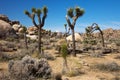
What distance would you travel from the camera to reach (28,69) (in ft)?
26.7

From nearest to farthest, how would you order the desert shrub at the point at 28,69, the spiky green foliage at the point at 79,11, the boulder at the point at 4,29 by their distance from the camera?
the desert shrub at the point at 28,69 < the spiky green foliage at the point at 79,11 < the boulder at the point at 4,29

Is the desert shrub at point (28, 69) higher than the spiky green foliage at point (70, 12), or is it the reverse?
the spiky green foliage at point (70, 12)

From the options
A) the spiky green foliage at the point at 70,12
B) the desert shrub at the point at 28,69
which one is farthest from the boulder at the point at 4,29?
the desert shrub at the point at 28,69

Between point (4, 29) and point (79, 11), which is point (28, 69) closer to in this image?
point (79, 11)

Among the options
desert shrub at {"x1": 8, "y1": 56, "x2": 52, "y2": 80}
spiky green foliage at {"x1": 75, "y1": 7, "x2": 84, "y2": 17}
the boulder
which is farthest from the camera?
the boulder

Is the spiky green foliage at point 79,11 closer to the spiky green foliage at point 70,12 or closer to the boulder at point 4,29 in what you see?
the spiky green foliage at point 70,12

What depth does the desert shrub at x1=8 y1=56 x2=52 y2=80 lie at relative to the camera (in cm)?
714

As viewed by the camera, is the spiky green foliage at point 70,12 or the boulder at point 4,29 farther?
the boulder at point 4,29

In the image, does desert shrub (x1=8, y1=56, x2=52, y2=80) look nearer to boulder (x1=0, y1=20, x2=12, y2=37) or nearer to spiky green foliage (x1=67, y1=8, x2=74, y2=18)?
spiky green foliage (x1=67, y1=8, x2=74, y2=18)

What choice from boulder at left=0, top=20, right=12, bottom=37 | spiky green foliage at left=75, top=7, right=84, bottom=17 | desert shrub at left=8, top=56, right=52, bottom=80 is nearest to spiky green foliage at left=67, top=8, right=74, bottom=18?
spiky green foliage at left=75, top=7, right=84, bottom=17

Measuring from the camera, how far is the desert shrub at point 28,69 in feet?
23.4

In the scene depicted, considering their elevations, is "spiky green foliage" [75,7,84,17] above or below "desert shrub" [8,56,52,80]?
above

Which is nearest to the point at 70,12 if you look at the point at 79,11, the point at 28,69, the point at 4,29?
the point at 79,11

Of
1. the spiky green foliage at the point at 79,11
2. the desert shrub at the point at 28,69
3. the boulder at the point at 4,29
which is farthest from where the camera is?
the boulder at the point at 4,29
